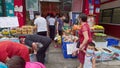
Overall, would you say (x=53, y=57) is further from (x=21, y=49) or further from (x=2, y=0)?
(x=2, y=0)

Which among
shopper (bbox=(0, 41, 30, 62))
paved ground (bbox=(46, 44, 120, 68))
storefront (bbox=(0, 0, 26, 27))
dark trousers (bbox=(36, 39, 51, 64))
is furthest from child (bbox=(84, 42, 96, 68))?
storefront (bbox=(0, 0, 26, 27))

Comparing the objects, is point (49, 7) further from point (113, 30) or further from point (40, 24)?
point (40, 24)

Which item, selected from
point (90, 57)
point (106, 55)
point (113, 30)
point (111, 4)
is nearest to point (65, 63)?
point (106, 55)

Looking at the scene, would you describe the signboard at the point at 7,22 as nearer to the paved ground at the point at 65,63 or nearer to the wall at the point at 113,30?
the paved ground at the point at 65,63

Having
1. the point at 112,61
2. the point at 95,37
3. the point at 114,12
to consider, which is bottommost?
the point at 112,61

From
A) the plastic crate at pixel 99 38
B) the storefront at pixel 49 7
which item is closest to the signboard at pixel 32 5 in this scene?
the storefront at pixel 49 7

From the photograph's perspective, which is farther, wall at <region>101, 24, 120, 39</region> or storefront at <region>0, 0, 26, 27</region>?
wall at <region>101, 24, 120, 39</region>

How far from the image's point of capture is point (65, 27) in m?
8.37

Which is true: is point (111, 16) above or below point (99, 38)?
above

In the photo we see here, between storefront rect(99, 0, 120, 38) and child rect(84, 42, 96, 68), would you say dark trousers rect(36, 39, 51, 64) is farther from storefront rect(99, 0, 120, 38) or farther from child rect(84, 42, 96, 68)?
storefront rect(99, 0, 120, 38)

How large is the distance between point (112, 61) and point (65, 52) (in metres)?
1.58

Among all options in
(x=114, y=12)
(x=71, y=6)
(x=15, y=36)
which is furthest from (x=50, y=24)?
(x=114, y=12)

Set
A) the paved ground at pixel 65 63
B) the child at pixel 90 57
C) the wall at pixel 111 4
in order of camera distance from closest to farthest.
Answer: the child at pixel 90 57 < the paved ground at pixel 65 63 < the wall at pixel 111 4

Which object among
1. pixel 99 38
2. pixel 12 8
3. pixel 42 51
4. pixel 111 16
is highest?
pixel 12 8
